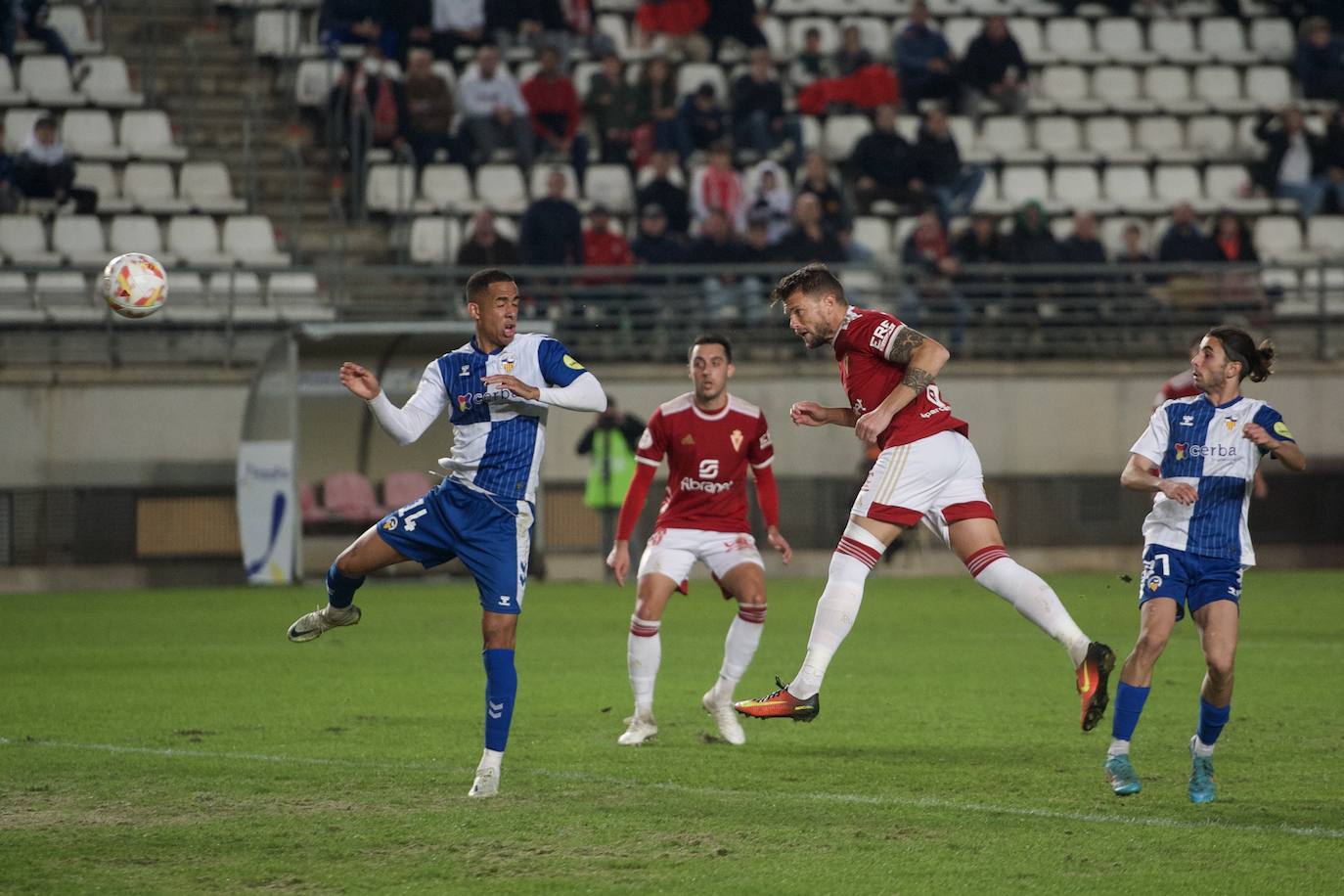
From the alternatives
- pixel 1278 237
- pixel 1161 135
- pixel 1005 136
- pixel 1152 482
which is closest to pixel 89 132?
pixel 1005 136

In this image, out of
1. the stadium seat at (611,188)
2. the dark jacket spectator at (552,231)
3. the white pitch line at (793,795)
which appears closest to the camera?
the white pitch line at (793,795)

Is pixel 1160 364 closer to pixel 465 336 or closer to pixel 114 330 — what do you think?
pixel 465 336

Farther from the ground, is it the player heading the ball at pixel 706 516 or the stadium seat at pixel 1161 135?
the stadium seat at pixel 1161 135

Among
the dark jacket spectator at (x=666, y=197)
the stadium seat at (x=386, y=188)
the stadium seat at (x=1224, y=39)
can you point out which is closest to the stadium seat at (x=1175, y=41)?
the stadium seat at (x=1224, y=39)

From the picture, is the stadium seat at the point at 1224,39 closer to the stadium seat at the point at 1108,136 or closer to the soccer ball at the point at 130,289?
the stadium seat at the point at 1108,136

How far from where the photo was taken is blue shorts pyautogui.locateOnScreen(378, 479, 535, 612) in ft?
24.9

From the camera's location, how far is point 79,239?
21.1 meters

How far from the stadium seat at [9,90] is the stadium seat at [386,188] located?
419cm

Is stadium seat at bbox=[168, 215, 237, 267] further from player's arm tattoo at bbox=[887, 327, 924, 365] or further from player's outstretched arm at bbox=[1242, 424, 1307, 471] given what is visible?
player's outstretched arm at bbox=[1242, 424, 1307, 471]

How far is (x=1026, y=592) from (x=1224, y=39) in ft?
68.7

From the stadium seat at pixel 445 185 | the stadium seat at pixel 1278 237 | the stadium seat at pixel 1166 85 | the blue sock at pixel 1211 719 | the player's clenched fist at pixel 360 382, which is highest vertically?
the stadium seat at pixel 1166 85

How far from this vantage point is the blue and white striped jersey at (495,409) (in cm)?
770

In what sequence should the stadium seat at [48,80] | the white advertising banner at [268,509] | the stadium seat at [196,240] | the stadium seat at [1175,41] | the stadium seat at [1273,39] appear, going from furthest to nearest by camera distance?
the stadium seat at [1273,39], the stadium seat at [1175,41], the stadium seat at [48,80], the stadium seat at [196,240], the white advertising banner at [268,509]

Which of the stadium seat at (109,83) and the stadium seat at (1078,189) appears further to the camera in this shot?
the stadium seat at (1078,189)
